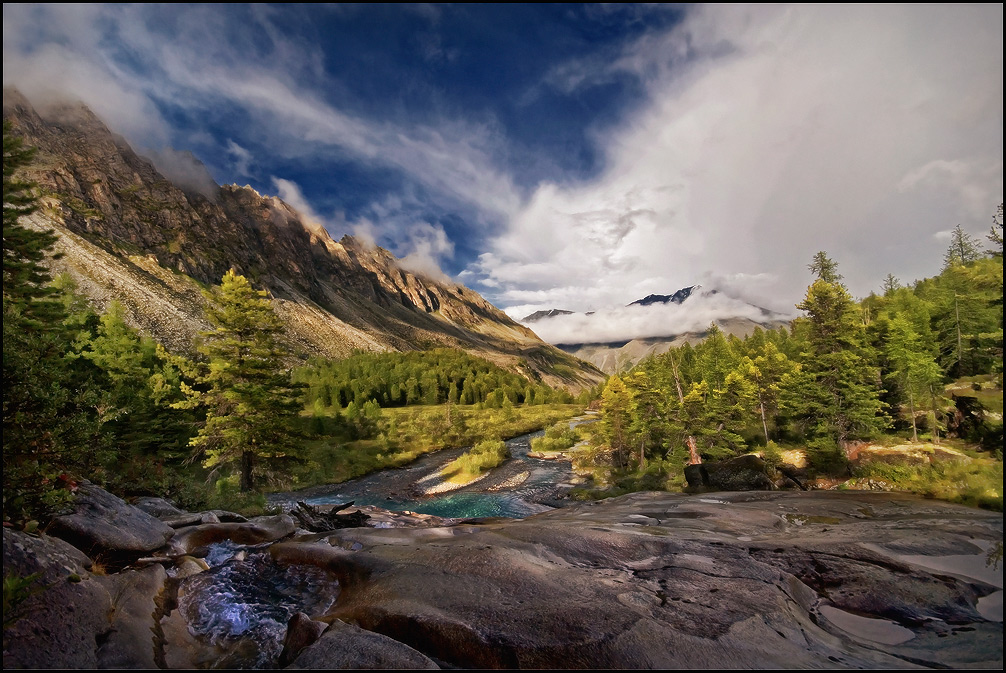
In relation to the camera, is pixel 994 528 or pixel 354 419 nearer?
pixel 994 528

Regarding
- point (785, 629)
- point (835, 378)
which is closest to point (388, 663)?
point (785, 629)

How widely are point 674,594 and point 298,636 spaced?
7.72m

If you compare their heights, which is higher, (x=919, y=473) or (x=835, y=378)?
(x=835, y=378)

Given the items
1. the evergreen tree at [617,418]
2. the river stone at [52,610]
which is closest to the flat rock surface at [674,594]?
the river stone at [52,610]

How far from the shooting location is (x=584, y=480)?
45375mm

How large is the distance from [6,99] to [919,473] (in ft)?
988

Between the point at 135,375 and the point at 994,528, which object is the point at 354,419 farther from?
the point at 994,528

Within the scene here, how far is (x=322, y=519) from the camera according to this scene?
55.8 ft

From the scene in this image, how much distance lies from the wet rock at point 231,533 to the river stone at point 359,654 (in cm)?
795

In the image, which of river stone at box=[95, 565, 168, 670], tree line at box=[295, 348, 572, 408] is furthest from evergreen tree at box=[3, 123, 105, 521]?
tree line at box=[295, 348, 572, 408]

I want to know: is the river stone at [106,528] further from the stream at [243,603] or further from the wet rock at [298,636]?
the wet rock at [298,636]

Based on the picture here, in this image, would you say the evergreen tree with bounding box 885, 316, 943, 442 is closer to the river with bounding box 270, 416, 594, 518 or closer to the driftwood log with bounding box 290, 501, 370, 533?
the river with bounding box 270, 416, 594, 518

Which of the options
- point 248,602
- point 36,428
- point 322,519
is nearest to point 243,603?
point 248,602

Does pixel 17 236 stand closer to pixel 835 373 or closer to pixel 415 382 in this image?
pixel 835 373
